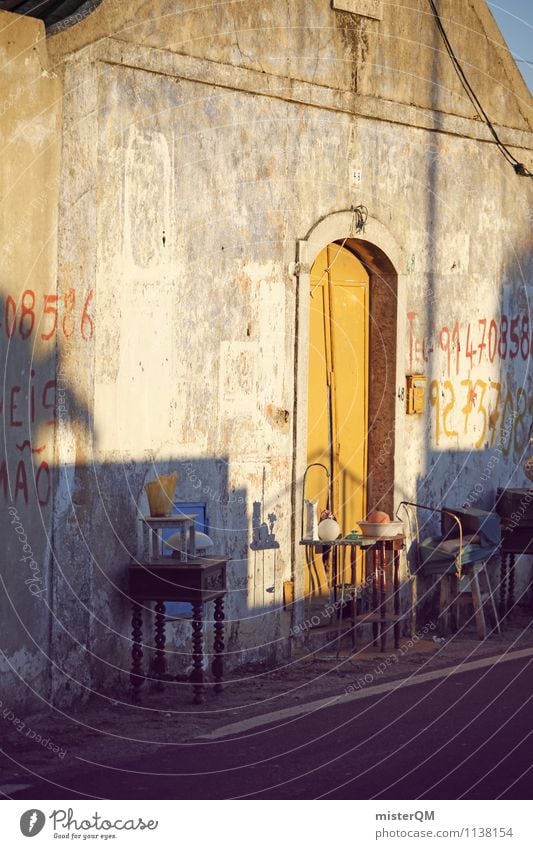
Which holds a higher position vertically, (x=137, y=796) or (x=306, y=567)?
(x=306, y=567)

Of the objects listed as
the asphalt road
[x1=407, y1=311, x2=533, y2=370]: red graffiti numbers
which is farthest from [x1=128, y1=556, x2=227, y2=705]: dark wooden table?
[x1=407, y1=311, x2=533, y2=370]: red graffiti numbers

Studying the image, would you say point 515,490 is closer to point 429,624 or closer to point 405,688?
point 429,624

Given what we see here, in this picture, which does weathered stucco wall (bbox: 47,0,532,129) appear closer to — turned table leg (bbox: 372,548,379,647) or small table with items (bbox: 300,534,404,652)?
small table with items (bbox: 300,534,404,652)

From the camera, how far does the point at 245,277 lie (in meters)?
11.8

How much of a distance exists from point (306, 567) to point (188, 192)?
3.28 m

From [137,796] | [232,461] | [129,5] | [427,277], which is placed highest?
[129,5]

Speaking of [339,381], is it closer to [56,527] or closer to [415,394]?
[415,394]

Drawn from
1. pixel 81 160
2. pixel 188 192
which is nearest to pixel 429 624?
pixel 188 192

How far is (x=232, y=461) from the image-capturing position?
38.6ft

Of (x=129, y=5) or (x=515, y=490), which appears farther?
(x=515, y=490)

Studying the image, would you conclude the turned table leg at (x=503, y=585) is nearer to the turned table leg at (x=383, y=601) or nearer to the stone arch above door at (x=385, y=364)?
the stone arch above door at (x=385, y=364)

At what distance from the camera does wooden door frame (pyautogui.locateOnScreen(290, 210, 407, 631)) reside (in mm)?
12289

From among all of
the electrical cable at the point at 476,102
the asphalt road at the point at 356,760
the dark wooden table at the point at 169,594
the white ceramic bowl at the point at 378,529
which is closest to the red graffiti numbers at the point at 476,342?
the electrical cable at the point at 476,102

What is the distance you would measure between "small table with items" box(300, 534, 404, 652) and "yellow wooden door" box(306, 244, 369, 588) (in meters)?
0.37
